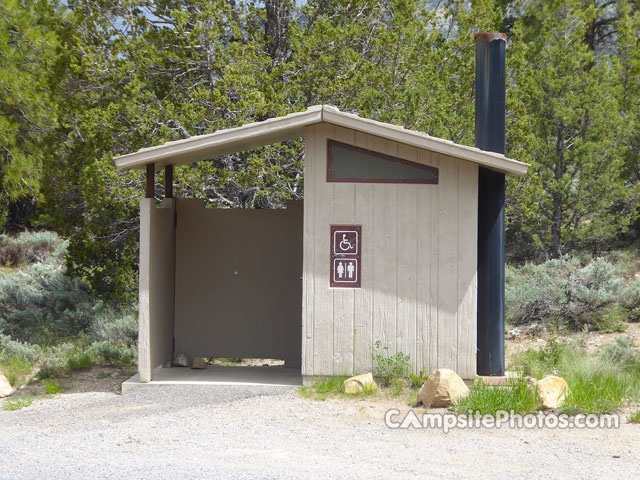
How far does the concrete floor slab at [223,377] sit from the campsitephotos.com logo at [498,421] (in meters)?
1.86

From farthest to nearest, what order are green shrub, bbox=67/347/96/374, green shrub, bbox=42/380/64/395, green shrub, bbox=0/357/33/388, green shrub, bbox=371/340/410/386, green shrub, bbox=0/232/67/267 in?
1. green shrub, bbox=0/232/67/267
2. green shrub, bbox=67/347/96/374
3. green shrub, bbox=0/357/33/388
4. green shrub, bbox=42/380/64/395
5. green shrub, bbox=371/340/410/386

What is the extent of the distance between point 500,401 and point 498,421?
30 centimetres

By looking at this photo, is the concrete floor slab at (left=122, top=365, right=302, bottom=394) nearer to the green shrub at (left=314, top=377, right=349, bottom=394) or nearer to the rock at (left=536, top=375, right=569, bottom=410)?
the green shrub at (left=314, top=377, right=349, bottom=394)

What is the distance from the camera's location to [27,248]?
21.1m

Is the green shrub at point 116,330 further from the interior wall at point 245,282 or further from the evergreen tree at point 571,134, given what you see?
the evergreen tree at point 571,134

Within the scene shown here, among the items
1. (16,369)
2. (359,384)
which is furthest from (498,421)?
(16,369)

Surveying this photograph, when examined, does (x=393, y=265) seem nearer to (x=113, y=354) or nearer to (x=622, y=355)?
(x=622, y=355)

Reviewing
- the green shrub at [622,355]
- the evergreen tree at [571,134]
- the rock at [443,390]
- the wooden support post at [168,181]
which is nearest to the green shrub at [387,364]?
the rock at [443,390]

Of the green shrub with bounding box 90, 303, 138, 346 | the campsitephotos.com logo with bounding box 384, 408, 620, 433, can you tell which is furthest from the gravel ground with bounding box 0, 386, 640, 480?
the green shrub with bounding box 90, 303, 138, 346

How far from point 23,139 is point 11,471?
1341 cm

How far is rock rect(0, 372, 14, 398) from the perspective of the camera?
358 inches

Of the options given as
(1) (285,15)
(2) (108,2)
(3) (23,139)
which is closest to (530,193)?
(1) (285,15)

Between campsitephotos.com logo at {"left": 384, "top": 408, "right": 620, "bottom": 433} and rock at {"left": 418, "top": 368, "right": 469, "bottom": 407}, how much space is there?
0.19 metres

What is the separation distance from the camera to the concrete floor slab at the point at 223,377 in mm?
8845
